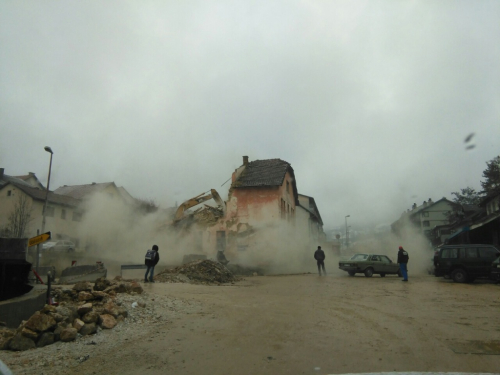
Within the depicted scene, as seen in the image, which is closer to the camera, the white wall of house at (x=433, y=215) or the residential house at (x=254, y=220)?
the residential house at (x=254, y=220)

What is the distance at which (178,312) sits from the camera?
8.60 metres

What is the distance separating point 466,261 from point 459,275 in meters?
0.77

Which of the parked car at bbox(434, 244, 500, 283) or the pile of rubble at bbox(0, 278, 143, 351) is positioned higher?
the parked car at bbox(434, 244, 500, 283)

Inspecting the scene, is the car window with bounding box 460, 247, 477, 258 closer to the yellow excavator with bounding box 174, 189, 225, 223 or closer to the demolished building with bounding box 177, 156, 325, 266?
the demolished building with bounding box 177, 156, 325, 266

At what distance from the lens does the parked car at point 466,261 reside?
1716cm

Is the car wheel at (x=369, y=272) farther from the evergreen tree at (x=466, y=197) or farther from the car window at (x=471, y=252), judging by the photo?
the evergreen tree at (x=466, y=197)

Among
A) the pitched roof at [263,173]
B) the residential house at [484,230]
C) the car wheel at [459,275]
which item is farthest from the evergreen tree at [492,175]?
the car wheel at [459,275]

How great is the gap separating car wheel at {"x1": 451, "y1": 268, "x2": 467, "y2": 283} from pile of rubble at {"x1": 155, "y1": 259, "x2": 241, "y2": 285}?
10937 mm

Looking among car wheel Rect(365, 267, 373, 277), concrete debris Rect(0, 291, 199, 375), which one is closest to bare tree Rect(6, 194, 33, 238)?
concrete debris Rect(0, 291, 199, 375)

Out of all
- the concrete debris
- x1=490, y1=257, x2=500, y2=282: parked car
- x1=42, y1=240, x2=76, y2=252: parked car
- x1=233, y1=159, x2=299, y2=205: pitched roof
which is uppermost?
x1=233, y1=159, x2=299, y2=205: pitched roof

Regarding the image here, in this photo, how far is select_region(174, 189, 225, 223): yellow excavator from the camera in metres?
→ 30.7

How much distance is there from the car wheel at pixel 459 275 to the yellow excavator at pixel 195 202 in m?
19.4

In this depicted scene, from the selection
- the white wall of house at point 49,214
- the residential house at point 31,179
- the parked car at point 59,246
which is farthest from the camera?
the residential house at point 31,179

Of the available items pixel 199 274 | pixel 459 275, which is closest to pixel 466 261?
pixel 459 275
